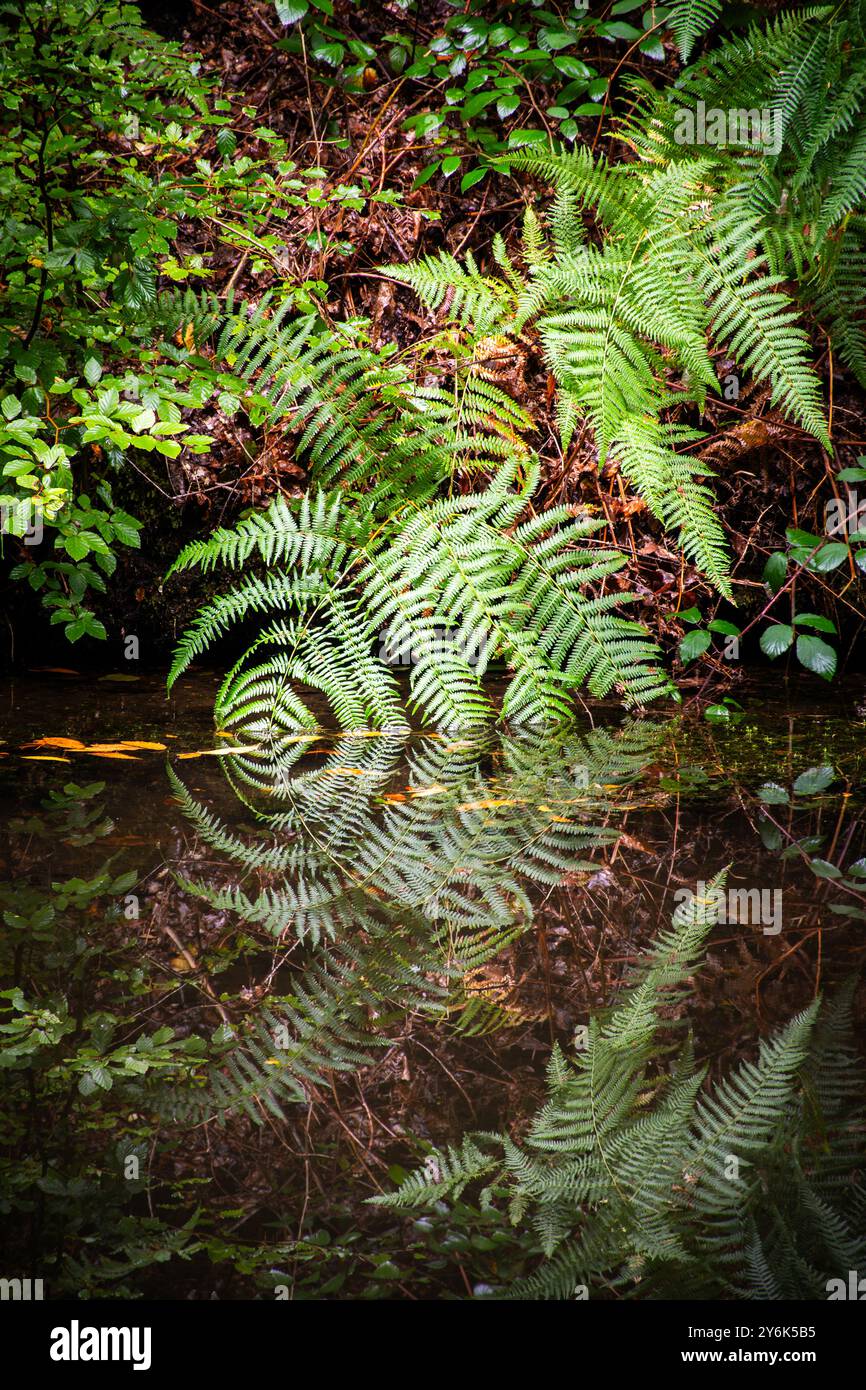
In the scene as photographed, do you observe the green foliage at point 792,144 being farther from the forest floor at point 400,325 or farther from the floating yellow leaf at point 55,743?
the floating yellow leaf at point 55,743

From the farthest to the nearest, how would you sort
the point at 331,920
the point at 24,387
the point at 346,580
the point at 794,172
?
the point at 346,580
the point at 794,172
the point at 24,387
the point at 331,920

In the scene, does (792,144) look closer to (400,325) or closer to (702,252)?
(702,252)

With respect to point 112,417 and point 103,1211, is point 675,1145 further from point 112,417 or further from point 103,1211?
point 112,417

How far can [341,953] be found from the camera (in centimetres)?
202

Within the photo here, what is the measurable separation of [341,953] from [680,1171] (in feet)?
2.61

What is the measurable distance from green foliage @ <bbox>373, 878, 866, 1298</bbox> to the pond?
0.16 feet

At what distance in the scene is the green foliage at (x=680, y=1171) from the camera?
1.29 metres

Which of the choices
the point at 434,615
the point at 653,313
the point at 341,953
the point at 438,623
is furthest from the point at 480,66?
the point at 341,953

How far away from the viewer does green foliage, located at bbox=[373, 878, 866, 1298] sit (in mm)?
1288

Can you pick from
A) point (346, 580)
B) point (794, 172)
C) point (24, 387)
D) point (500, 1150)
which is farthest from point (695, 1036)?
point (794, 172)

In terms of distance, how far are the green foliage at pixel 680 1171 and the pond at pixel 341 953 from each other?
5cm

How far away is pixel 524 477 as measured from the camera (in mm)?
4258

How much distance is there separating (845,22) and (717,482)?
1676 millimetres

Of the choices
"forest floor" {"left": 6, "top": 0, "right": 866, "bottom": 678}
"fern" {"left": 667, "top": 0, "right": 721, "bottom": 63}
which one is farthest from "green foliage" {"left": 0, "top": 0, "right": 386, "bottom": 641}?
"fern" {"left": 667, "top": 0, "right": 721, "bottom": 63}
